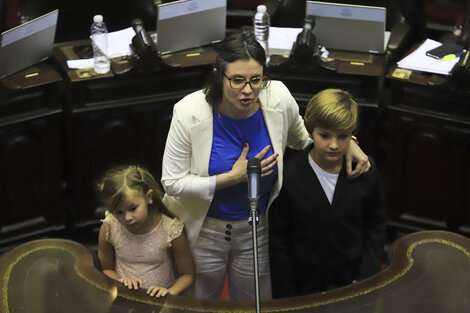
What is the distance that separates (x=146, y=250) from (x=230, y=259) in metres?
0.27

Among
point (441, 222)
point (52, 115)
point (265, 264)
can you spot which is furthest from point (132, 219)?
point (441, 222)

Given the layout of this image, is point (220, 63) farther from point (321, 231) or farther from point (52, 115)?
point (52, 115)

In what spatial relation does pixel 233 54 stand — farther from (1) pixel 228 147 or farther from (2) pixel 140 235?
(2) pixel 140 235

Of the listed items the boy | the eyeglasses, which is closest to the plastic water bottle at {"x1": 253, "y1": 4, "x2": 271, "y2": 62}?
the boy

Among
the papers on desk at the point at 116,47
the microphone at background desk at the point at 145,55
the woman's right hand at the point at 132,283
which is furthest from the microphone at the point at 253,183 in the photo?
the papers on desk at the point at 116,47

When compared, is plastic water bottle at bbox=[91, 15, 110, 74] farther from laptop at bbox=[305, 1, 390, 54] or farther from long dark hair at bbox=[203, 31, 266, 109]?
long dark hair at bbox=[203, 31, 266, 109]

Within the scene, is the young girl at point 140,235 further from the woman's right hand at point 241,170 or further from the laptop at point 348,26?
the laptop at point 348,26

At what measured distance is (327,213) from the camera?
2.54 metres

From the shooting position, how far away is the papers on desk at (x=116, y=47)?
3.59 meters

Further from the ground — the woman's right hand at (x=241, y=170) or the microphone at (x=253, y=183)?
the microphone at (x=253, y=183)

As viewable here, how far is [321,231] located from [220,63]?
1.88 ft

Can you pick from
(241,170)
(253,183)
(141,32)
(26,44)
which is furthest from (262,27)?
(253,183)

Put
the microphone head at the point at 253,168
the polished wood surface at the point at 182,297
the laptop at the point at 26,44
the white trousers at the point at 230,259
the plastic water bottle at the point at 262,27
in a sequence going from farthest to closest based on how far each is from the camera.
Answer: the plastic water bottle at the point at 262,27 → the laptop at the point at 26,44 → the white trousers at the point at 230,259 → the polished wood surface at the point at 182,297 → the microphone head at the point at 253,168

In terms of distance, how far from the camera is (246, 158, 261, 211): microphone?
6.54 feet
